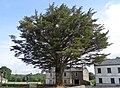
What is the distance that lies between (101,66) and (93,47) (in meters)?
21.6

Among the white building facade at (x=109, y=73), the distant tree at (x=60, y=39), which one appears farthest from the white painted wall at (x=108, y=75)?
the distant tree at (x=60, y=39)

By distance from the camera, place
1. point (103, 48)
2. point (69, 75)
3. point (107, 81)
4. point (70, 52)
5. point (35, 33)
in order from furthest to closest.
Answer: point (69, 75), point (107, 81), point (103, 48), point (35, 33), point (70, 52)

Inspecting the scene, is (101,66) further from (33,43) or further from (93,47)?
(33,43)

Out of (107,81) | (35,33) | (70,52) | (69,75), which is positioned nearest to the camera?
(70,52)

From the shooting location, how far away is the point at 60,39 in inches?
1419

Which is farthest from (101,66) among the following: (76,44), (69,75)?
(76,44)

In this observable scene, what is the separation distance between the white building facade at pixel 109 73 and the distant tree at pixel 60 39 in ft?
58.2

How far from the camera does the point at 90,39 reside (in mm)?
37625

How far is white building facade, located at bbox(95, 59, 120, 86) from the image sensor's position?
55.7 meters

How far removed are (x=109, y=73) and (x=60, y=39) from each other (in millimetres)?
26605

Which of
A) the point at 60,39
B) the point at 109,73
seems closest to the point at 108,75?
the point at 109,73

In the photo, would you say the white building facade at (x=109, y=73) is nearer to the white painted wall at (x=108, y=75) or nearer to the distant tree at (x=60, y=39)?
the white painted wall at (x=108, y=75)

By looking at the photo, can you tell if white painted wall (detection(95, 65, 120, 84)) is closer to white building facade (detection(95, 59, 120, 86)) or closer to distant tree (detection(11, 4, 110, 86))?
white building facade (detection(95, 59, 120, 86))

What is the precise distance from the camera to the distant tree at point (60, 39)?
3581 cm
